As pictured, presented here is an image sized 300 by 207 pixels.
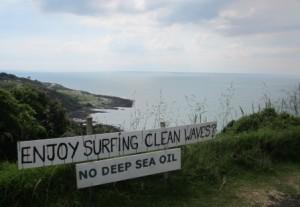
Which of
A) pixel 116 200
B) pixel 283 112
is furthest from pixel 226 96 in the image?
pixel 116 200

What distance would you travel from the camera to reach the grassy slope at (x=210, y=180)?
3.83 meters

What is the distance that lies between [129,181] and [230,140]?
205 cm

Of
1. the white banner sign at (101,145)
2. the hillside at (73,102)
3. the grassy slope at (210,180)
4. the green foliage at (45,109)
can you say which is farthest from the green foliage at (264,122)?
the hillside at (73,102)

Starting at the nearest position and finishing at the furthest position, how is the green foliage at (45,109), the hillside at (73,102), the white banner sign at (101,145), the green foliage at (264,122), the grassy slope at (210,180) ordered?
the white banner sign at (101,145)
the grassy slope at (210,180)
the green foliage at (45,109)
the green foliage at (264,122)
the hillside at (73,102)

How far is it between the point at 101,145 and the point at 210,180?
1651 mm

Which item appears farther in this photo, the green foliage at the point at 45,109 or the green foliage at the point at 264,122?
the green foliage at the point at 264,122

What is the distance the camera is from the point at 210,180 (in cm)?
510

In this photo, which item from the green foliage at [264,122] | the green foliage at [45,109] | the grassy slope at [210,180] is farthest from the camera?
the green foliage at [264,122]

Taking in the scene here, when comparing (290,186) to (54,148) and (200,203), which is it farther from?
(54,148)

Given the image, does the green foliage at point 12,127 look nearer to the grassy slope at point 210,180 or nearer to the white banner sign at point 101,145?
the grassy slope at point 210,180

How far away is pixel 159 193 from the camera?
4.54 meters

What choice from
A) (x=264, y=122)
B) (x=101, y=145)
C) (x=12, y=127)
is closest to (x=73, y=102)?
(x=264, y=122)

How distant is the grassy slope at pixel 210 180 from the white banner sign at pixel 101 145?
0.20m

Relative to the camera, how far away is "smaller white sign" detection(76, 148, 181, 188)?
3.90 meters
